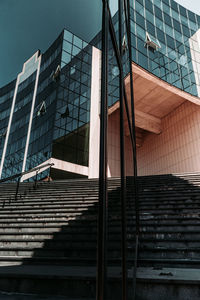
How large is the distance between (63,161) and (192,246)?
13.8 m

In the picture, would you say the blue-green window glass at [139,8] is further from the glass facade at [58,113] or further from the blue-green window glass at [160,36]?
the glass facade at [58,113]

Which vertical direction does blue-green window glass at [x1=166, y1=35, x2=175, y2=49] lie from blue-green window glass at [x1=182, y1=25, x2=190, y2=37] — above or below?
below

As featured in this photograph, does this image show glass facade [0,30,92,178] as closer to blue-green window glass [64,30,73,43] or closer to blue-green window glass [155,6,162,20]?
blue-green window glass [64,30,73,43]

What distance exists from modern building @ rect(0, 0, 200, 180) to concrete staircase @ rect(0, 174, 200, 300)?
10010 mm

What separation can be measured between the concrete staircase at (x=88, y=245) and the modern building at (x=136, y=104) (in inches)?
394

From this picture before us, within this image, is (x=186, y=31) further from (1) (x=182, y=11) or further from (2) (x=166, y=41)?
(2) (x=166, y=41)

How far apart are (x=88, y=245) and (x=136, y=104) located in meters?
16.6

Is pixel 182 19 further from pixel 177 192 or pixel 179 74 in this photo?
pixel 177 192

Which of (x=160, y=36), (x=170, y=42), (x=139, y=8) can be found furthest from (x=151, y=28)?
(x=170, y=42)

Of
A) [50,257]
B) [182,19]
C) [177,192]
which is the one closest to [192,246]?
[50,257]

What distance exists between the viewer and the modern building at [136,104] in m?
16.4

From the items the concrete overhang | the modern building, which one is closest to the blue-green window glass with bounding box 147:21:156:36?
the modern building

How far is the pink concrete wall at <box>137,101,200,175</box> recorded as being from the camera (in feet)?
57.2

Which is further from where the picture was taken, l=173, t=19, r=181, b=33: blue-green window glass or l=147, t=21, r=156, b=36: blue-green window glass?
l=173, t=19, r=181, b=33: blue-green window glass
